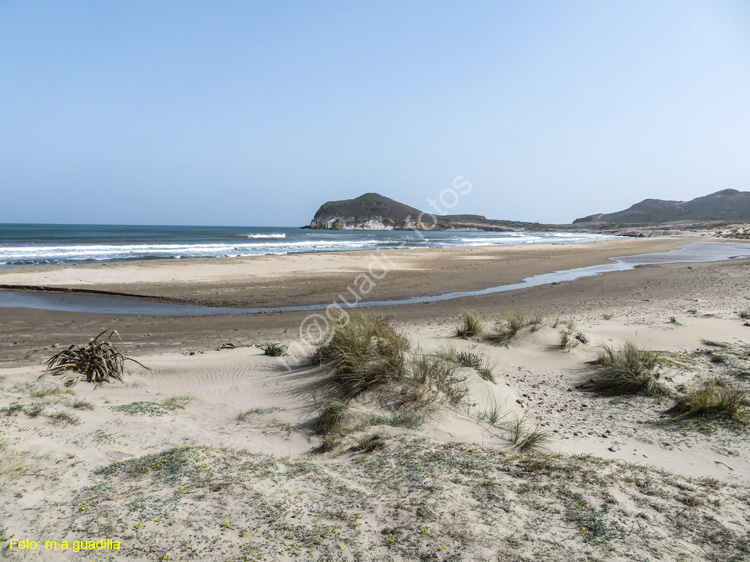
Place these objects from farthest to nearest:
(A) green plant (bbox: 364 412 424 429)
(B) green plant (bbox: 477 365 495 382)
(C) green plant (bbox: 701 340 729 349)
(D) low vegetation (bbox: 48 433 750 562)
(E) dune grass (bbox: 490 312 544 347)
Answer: (E) dune grass (bbox: 490 312 544 347) < (C) green plant (bbox: 701 340 729 349) < (B) green plant (bbox: 477 365 495 382) < (A) green plant (bbox: 364 412 424 429) < (D) low vegetation (bbox: 48 433 750 562)

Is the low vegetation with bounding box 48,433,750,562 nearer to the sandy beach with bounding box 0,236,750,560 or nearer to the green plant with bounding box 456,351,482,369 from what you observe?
the sandy beach with bounding box 0,236,750,560

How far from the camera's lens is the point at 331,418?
5.19 metres

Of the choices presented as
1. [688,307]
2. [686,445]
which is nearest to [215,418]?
[686,445]

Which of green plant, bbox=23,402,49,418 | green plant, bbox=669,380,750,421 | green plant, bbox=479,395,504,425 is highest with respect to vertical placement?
green plant, bbox=23,402,49,418

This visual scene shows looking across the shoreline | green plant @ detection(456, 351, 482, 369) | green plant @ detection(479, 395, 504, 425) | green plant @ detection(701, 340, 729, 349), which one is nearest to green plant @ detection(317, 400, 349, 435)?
green plant @ detection(479, 395, 504, 425)

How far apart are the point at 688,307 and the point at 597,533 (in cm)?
1226

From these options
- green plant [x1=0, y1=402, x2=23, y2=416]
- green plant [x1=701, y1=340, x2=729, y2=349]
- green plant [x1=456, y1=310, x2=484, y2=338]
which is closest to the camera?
green plant [x1=0, y1=402, x2=23, y2=416]

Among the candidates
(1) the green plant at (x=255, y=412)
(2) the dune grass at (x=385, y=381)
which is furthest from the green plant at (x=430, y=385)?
(1) the green plant at (x=255, y=412)

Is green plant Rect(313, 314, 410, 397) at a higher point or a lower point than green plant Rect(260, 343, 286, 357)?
higher

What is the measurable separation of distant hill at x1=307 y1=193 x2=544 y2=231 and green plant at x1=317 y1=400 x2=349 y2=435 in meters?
128

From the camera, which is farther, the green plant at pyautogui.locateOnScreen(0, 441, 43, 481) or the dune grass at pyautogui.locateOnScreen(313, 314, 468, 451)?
the dune grass at pyautogui.locateOnScreen(313, 314, 468, 451)

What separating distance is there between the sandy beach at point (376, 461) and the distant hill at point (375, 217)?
126 metres

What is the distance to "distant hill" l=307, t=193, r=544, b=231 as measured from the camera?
13588 cm

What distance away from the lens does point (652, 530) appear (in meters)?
3.00
